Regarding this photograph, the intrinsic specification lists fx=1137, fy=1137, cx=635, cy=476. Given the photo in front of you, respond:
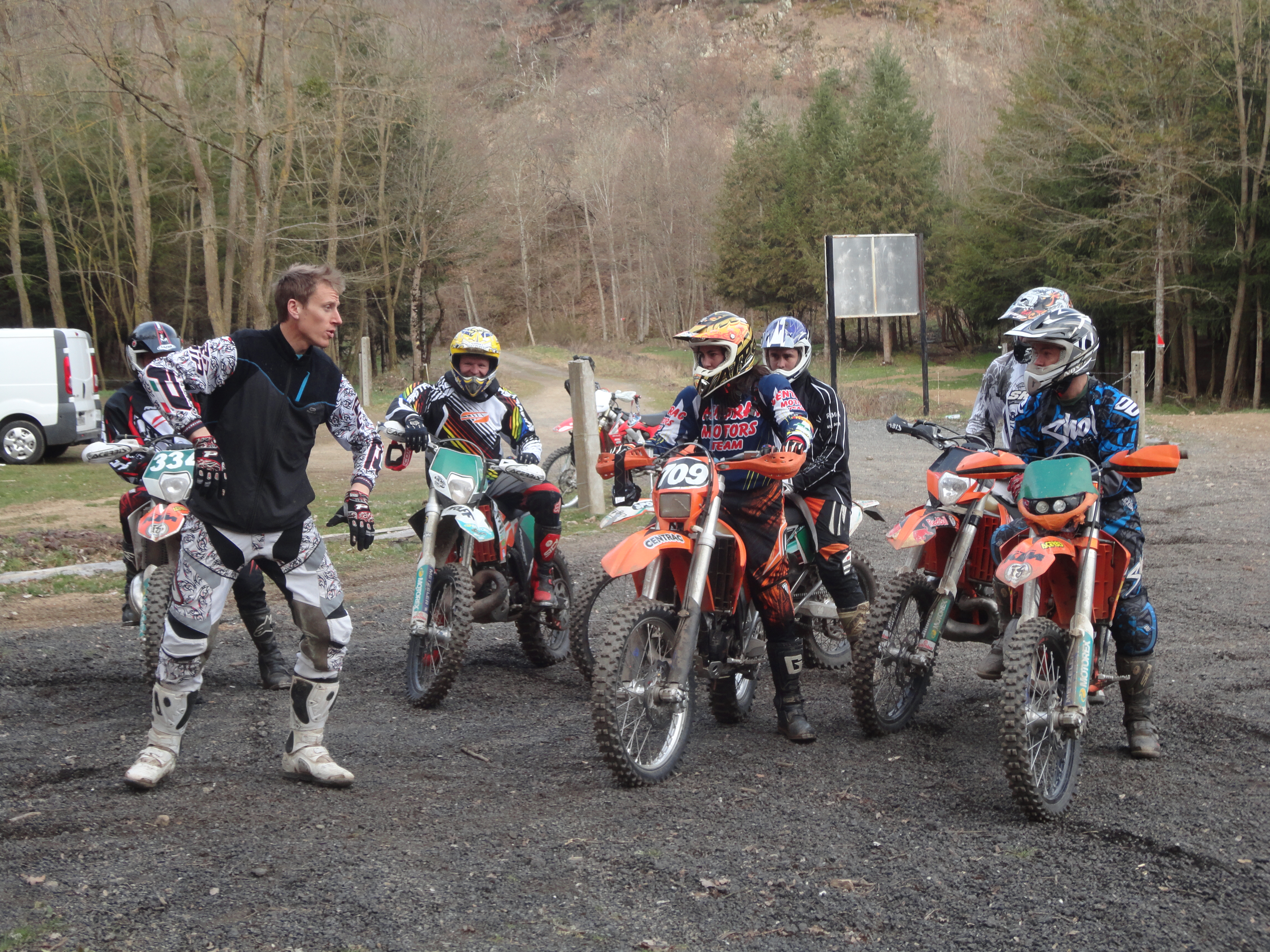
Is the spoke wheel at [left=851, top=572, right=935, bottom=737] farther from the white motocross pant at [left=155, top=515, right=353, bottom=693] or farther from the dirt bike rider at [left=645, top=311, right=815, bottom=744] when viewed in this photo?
the white motocross pant at [left=155, top=515, right=353, bottom=693]

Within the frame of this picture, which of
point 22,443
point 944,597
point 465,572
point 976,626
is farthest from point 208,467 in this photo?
point 22,443

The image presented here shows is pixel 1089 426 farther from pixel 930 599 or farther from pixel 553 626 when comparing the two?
pixel 553 626

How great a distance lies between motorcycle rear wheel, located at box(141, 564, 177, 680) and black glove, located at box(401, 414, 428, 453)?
1384mm

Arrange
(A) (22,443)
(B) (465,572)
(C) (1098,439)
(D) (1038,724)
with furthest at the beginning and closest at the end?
(A) (22,443) < (B) (465,572) < (C) (1098,439) < (D) (1038,724)

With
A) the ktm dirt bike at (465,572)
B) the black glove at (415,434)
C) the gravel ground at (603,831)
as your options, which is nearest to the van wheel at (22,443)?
the gravel ground at (603,831)

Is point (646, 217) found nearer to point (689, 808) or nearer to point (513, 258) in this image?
point (513, 258)

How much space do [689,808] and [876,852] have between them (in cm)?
77

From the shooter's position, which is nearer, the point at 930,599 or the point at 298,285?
the point at 298,285

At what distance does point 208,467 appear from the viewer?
412 cm

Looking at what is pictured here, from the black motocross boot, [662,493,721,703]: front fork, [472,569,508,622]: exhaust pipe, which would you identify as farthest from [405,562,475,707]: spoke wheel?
the black motocross boot

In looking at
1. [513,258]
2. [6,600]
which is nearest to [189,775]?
[6,600]

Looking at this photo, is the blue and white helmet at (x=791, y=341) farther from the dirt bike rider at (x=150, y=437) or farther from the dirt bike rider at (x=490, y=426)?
the dirt bike rider at (x=150, y=437)

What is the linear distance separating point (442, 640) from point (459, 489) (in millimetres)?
823

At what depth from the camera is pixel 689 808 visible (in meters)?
4.37
